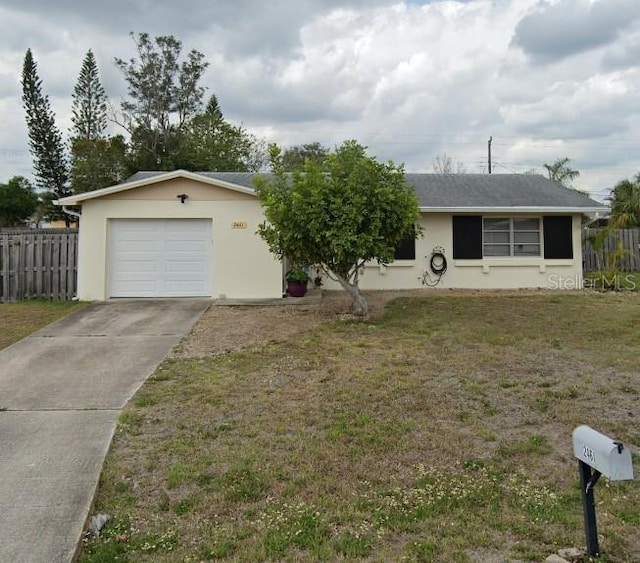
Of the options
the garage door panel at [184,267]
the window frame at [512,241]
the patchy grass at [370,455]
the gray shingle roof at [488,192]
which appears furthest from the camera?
the window frame at [512,241]

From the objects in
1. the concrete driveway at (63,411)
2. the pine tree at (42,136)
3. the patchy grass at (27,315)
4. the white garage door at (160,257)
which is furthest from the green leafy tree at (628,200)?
the pine tree at (42,136)

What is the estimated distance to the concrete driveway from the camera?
3066 millimetres

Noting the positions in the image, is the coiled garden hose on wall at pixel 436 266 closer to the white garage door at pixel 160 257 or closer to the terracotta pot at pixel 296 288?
the terracotta pot at pixel 296 288

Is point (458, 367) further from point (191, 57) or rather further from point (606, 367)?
point (191, 57)

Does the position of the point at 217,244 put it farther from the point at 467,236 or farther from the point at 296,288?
the point at 467,236

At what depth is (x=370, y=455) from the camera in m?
3.92

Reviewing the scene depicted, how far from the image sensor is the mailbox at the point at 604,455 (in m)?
2.28

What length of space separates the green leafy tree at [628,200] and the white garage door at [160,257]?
16.3 m

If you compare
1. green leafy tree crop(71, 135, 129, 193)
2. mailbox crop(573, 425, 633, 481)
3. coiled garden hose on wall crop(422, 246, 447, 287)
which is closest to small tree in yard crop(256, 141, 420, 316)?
coiled garden hose on wall crop(422, 246, 447, 287)

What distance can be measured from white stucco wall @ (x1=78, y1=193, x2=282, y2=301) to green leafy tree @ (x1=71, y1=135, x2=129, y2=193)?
634 inches

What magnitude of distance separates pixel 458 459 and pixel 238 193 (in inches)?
378

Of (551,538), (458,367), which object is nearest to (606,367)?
(458,367)

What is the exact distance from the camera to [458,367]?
628cm

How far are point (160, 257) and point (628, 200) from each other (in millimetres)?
20799
